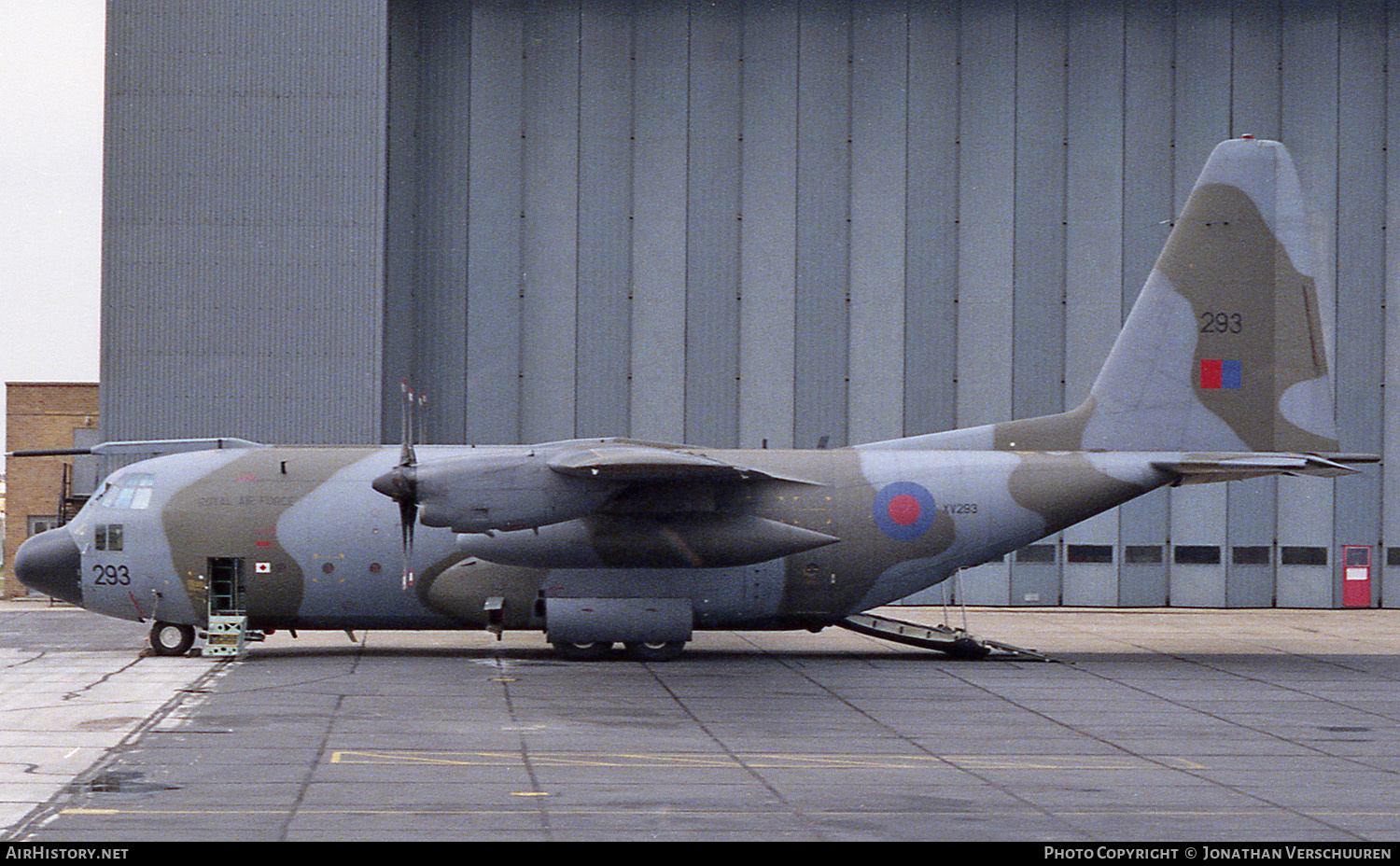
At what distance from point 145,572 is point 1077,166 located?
90.1ft

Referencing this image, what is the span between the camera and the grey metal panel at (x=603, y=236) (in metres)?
40.4

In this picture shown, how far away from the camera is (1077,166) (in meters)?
41.2

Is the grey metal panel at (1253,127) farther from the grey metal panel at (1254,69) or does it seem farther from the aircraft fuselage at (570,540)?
the aircraft fuselage at (570,540)

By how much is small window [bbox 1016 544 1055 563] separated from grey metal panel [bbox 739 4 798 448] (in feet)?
23.7

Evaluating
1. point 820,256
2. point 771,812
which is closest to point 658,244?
point 820,256

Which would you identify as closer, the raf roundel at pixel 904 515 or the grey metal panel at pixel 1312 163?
the raf roundel at pixel 904 515

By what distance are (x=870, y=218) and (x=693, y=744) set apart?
2563 cm

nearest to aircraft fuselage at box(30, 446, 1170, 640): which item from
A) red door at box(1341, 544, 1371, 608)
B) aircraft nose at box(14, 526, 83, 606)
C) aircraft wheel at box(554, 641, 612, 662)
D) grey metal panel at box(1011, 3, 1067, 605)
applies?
aircraft nose at box(14, 526, 83, 606)

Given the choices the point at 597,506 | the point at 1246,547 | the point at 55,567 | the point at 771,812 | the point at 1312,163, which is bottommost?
the point at 771,812

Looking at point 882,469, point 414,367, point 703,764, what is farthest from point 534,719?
point 414,367

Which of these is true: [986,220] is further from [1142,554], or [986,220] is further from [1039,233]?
[1142,554]

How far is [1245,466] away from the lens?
2550 centimetres

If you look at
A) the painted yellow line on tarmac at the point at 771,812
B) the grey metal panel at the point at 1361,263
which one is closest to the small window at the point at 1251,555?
the grey metal panel at the point at 1361,263

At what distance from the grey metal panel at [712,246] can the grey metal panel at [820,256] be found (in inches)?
71.2
